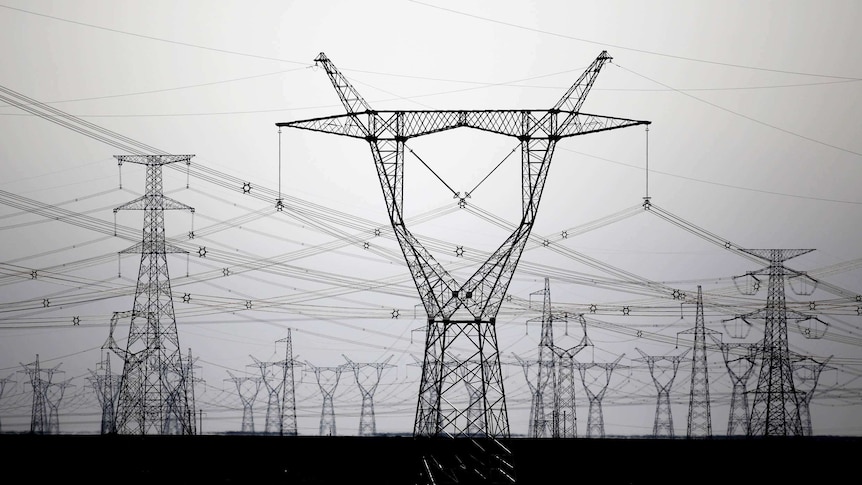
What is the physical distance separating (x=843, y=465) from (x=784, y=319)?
16256mm

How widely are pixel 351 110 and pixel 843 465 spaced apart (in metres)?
41.2

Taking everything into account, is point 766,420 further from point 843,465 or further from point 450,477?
point 450,477

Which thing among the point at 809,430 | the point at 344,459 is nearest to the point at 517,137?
the point at 344,459

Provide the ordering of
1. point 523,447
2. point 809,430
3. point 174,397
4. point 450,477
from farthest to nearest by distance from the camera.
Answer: point 809,430
point 174,397
point 523,447
point 450,477

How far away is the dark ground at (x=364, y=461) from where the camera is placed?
57.4m

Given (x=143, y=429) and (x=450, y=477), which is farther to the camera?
(x=143, y=429)

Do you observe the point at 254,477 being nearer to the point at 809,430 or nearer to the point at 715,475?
the point at 715,475

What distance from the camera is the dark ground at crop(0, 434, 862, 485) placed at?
57406mm

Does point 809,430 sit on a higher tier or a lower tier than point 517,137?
lower

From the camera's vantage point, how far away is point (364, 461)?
216 feet

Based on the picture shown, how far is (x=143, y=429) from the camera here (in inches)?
2896

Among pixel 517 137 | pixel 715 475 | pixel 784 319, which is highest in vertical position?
pixel 517 137

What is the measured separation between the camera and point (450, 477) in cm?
4794

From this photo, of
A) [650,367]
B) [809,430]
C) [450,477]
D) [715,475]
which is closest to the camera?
[450,477]
